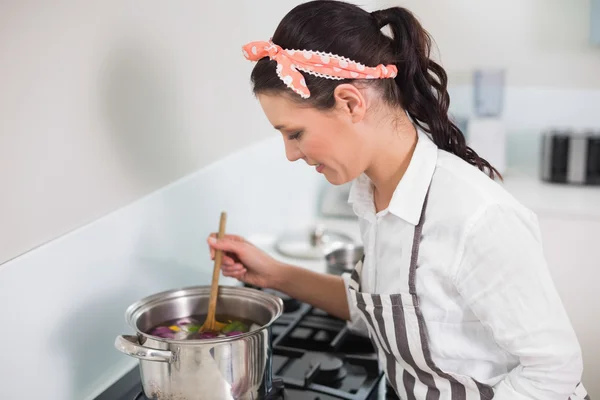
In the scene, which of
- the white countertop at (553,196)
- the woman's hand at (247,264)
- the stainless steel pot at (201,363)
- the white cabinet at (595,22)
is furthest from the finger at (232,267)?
Result: the white cabinet at (595,22)

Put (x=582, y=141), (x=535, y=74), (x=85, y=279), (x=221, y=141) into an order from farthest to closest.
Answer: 1. (x=535, y=74)
2. (x=582, y=141)
3. (x=221, y=141)
4. (x=85, y=279)

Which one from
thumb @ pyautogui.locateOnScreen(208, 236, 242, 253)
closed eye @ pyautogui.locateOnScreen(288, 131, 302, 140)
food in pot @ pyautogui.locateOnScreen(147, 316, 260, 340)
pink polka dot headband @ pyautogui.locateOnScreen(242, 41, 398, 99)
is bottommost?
food in pot @ pyautogui.locateOnScreen(147, 316, 260, 340)

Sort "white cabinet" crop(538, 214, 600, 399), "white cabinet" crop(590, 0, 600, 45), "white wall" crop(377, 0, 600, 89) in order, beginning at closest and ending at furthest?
"white cabinet" crop(538, 214, 600, 399), "white cabinet" crop(590, 0, 600, 45), "white wall" crop(377, 0, 600, 89)

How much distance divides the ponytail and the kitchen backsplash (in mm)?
541

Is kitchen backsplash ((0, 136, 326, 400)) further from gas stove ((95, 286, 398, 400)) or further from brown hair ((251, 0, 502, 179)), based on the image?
brown hair ((251, 0, 502, 179))

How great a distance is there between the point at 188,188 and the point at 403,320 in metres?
0.59

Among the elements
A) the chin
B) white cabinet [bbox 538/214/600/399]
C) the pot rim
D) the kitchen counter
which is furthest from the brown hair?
white cabinet [bbox 538/214/600/399]

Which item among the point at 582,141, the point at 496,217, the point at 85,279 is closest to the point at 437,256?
the point at 496,217

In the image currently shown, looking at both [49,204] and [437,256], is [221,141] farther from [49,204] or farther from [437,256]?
[437,256]

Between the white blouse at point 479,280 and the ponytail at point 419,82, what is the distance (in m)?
0.05

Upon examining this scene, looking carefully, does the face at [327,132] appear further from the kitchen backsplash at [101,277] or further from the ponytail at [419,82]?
the kitchen backsplash at [101,277]

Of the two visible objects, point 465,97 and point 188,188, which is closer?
point 188,188

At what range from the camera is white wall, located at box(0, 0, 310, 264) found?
1.06 meters

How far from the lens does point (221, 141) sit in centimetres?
167
